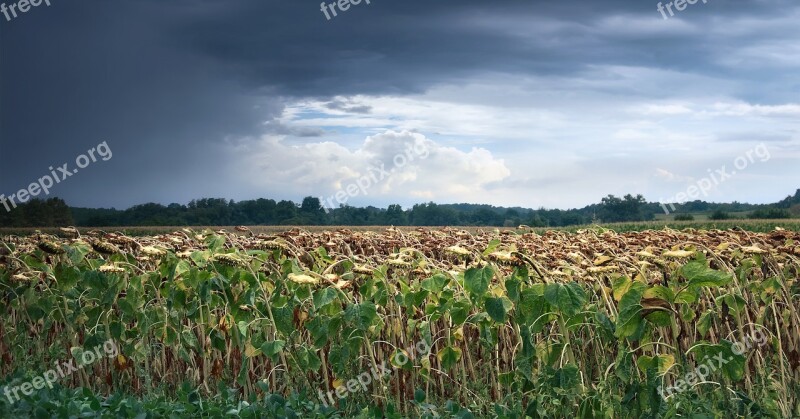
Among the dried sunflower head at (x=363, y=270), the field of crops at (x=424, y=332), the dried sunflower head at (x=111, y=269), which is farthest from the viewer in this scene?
the dried sunflower head at (x=111, y=269)

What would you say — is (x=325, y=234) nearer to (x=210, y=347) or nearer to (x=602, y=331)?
(x=210, y=347)

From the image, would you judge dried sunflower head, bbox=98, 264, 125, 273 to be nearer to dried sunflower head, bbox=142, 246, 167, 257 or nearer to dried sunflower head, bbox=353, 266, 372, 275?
dried sunflower head, bbox=142, 246, 167, 257

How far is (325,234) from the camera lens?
8.91 metres

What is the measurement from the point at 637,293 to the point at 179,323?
4.11 m

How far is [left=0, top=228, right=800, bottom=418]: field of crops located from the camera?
4.90m

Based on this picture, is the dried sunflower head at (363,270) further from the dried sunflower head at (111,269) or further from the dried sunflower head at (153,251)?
the dried sunflower head at (111,269)

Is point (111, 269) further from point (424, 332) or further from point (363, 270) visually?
point (424, 332)

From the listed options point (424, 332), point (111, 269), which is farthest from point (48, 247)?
point (424, 332)

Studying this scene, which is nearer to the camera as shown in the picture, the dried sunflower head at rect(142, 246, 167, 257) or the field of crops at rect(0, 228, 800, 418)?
the field of crops at rect(0, 228, 800, 418)

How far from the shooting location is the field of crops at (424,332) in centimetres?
490

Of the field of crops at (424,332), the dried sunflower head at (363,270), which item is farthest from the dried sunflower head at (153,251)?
the dried sunflower head at (363,270)

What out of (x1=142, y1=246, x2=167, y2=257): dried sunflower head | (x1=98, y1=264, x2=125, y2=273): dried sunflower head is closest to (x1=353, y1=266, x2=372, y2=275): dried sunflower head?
(x1=142, y1=246, x2=167, y2=257): dried sunflower head

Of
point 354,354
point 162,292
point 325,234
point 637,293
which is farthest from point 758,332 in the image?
point 162,292

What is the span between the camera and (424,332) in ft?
18.0
